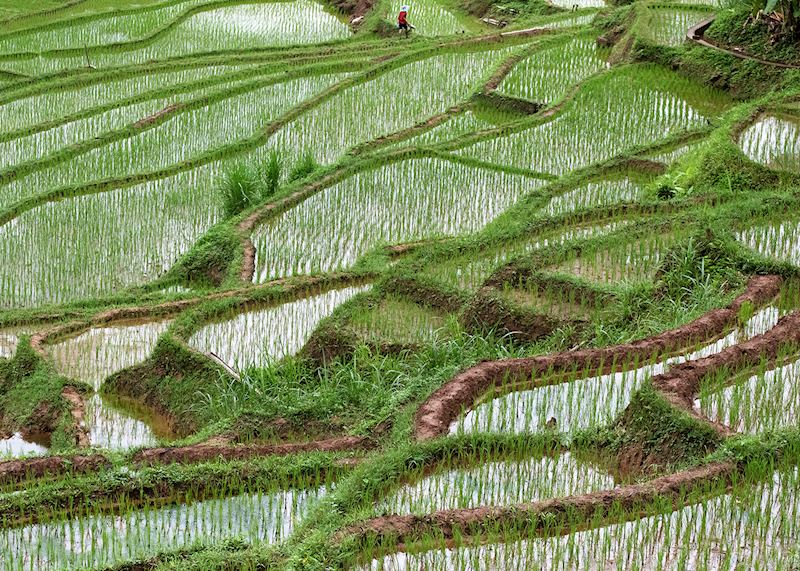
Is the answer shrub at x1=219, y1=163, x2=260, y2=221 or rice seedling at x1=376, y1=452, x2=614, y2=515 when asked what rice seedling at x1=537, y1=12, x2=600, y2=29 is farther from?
rice seedling at x1=376, y1=452, x2=614, y2=515

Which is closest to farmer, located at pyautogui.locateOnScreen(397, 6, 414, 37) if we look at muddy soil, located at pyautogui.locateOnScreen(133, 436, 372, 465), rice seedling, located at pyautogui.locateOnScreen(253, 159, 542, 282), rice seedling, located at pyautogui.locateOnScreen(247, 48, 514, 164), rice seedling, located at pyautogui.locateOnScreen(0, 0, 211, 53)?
rice seedling, located at pyautogui.locateOnScreen(247, 48, 514, 164)

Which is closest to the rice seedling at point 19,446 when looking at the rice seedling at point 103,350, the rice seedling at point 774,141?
the rice seedling at point 103,350

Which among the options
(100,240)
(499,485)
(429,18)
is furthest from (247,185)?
(429,18)

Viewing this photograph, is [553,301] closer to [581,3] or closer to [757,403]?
[757,403]

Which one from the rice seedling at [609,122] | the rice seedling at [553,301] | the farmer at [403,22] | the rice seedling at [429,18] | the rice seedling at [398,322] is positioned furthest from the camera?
the rice seedling at [429,18]

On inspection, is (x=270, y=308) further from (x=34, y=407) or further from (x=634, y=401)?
(x=634, y=401)

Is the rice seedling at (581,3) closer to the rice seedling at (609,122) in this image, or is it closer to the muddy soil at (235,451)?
the rice seedling at (609,122)
